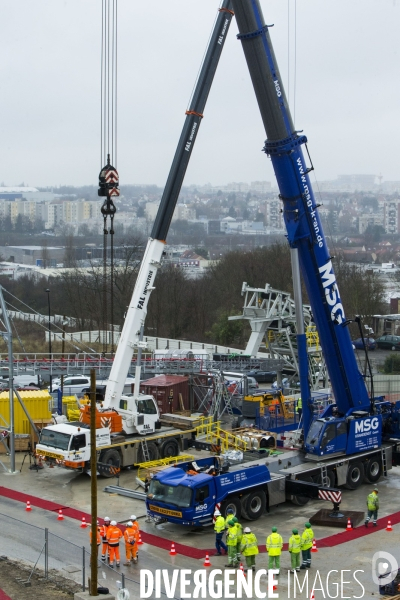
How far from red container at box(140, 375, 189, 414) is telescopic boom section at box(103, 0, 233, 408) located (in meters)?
8.80

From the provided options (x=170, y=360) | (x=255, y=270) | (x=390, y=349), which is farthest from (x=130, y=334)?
(x=255, y=270)

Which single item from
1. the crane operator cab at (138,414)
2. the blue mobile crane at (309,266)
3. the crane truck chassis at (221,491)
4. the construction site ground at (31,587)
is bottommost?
the construction site ground at (31,587)

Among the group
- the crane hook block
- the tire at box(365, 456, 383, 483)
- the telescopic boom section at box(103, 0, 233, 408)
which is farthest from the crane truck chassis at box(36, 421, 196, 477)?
the crane hook block

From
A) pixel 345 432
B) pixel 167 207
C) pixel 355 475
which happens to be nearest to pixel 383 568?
pixel 345 432

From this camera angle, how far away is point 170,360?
43.2 m

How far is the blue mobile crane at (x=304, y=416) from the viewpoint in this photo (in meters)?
22.5

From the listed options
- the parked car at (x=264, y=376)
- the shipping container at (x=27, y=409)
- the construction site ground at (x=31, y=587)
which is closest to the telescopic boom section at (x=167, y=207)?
the shipping container at (x=27, y=409)

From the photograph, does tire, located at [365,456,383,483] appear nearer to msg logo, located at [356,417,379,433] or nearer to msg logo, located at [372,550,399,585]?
msg logo, located at [356,417,379,433]

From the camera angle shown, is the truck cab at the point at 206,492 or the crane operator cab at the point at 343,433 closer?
the truck cab at the point at 206,492

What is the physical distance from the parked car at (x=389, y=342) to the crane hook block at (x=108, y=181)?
37.2 metres

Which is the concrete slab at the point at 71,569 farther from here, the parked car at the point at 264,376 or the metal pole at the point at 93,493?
the parked car at the point at 264,376

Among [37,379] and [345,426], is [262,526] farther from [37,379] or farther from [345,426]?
[37,379]

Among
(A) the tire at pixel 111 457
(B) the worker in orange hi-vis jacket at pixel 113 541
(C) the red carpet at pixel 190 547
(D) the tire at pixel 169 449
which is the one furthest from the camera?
(D) the tire at pixel 169 449

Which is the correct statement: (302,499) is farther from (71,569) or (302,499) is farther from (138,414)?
(71,569)
